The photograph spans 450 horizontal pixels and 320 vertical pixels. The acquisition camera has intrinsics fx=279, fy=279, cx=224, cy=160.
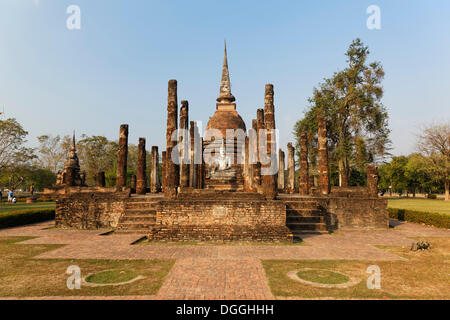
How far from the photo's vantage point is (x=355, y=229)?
41.3 feet

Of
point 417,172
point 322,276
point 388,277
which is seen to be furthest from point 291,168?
point 417,172

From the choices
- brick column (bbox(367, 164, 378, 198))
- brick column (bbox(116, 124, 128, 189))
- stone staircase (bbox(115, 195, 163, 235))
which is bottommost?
stone staircase (bbox(115, 195, 163, 235))

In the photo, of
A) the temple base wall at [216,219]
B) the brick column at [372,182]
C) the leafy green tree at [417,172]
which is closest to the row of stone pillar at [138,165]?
the temple base wall at [216,219]

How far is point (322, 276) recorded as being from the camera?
571 cm

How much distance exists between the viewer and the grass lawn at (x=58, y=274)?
4855mm

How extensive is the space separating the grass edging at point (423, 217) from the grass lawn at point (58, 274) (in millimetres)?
12832

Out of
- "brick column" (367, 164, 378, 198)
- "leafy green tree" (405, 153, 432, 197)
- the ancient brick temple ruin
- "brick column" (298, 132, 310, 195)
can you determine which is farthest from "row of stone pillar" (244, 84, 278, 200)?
"leafy green tree" (405, 153, 432, 197)

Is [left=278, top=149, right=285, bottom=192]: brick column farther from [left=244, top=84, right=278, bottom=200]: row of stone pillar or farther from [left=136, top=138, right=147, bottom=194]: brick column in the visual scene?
[left=136, top=138, right=147, bottom=194]: brick column

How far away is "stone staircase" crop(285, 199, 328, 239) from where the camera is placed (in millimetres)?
11531

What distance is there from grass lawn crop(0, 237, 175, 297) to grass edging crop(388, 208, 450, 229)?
12832 millimetres

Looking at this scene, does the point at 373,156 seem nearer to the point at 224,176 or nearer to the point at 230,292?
the point at 224,176

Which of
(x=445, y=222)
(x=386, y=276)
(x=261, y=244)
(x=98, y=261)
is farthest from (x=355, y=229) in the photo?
(x=98, y=261)

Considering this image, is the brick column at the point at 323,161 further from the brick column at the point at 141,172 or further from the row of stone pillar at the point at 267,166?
the brick column at the point at 141,172

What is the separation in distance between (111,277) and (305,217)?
8605 mm
